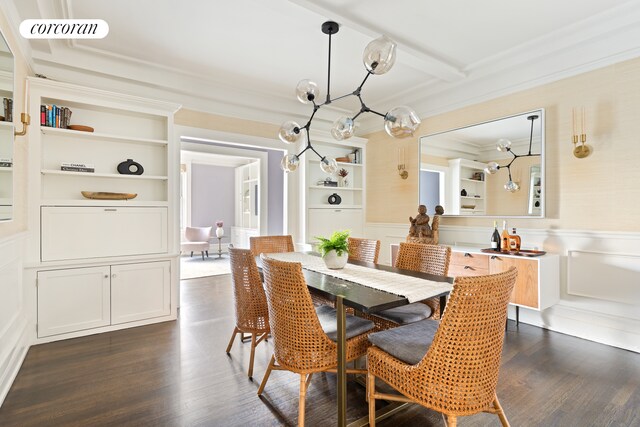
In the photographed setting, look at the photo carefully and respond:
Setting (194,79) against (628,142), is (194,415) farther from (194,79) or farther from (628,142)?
(628,142)

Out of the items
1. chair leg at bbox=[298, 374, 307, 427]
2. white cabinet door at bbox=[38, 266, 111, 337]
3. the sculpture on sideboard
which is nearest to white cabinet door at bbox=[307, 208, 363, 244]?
the sculpture on sideboard

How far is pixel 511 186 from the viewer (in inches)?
141

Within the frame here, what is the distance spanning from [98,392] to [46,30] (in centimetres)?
235

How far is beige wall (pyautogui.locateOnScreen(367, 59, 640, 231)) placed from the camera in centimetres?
281

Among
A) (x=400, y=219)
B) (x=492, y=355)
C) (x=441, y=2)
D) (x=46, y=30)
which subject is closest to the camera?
(x=492, y=355)

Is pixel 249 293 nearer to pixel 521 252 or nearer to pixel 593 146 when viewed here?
pixel 521 252

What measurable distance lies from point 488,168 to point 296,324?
310cm

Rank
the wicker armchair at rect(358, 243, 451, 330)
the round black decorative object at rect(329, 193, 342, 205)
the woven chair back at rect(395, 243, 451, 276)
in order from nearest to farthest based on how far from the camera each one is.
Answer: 1. the wicker armchair at rect(358, 243, 451, 330)
2. the woven chair back at rect(395, 243, 451, 276)
3. the round black decorative object at rect(329, 193, 342, 205)

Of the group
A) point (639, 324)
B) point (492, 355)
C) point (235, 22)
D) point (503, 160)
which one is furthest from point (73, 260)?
point (639, 324)

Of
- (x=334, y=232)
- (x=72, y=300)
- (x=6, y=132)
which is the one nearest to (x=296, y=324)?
(x=334, y=232)

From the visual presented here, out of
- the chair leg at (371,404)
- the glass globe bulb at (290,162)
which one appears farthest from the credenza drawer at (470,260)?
the chair leg at (371,404)

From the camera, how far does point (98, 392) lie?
6.98ft

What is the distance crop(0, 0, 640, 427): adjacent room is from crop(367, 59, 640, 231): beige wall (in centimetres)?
2

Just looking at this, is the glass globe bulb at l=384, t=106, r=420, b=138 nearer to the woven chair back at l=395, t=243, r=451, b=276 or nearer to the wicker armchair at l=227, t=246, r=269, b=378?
the woven chair back at l=395, t=243, r=451, b=276
